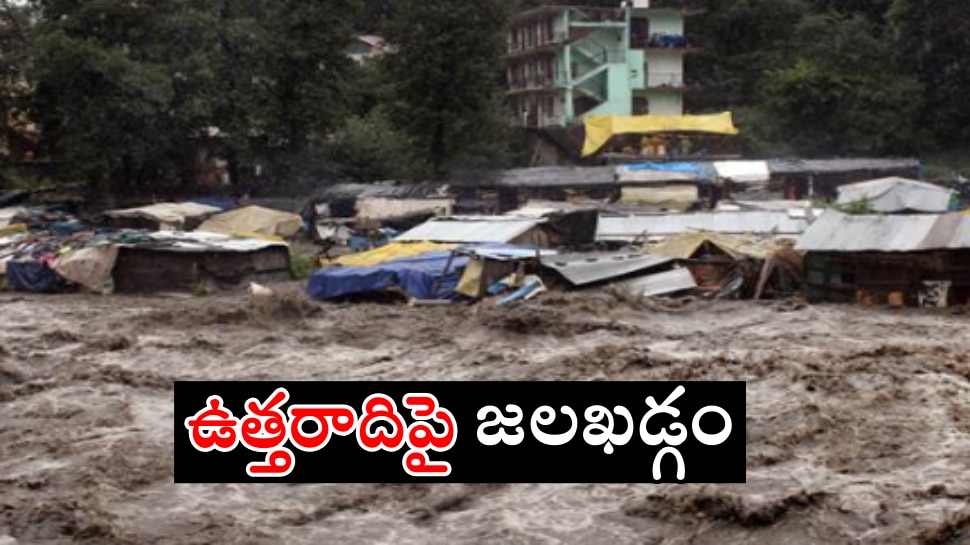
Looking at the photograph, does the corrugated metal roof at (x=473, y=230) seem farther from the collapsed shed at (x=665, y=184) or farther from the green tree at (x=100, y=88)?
the green tree at (x=100, y=88)

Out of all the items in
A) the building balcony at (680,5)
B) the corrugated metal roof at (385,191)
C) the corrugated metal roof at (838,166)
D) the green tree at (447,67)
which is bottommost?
the corrugated metal roof at (385,191)

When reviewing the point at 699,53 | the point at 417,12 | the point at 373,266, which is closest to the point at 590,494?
the point at 373,266

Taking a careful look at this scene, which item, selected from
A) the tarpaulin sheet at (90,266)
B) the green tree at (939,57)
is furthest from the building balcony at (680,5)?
the tarpaulin sheet at (90,266)

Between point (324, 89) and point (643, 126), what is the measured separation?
12.6m

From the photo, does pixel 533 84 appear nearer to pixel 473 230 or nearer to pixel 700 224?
pixel 700 224

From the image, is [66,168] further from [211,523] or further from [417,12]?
[211,523]

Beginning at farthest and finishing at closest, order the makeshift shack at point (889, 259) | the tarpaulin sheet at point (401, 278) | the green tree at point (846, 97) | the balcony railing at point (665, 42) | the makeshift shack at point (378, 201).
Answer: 1. the balcony railing at point (665, 42)
2. the green tree at point (846, 97)
3. the makeshift shack at point (378, 201)
4. the tarpaulin sheet at point (401, 278)
5. the makeshift shack at point (889, 259)

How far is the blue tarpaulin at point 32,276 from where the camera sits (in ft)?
93.2

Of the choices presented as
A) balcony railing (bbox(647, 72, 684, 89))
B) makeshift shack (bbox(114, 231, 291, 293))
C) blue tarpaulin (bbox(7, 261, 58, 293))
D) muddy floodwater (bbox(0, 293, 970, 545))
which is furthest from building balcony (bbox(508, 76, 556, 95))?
muddy floodwater (bbox(0, 293, 970, 545))

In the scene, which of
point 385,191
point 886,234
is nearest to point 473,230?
point 886,234

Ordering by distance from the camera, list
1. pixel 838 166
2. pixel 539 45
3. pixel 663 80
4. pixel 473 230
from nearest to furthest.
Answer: pixel 473 230 < pixel 838 166 < pixel 663 80 < pixel 539 45

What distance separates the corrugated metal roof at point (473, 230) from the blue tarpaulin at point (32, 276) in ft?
28.6

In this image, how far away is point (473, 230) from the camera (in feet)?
96.4

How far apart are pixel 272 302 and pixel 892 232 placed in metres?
12.6
